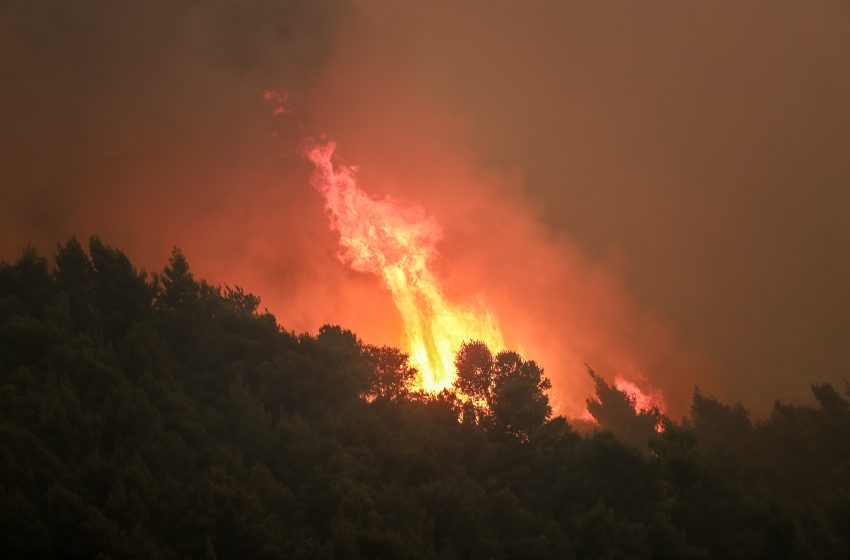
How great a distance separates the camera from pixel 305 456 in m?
32.2

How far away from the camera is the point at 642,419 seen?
5862 cm

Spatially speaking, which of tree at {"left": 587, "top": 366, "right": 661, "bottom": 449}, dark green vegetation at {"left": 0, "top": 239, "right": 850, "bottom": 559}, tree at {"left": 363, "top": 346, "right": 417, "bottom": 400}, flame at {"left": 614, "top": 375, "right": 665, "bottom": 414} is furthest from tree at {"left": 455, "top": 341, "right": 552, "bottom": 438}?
flame at {"left": 614, "top": 375, "right": 665, "bottom": 414}

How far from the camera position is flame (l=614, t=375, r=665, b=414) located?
4097 inches

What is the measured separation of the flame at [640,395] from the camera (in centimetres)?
10406

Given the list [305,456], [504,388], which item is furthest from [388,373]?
[305,456]

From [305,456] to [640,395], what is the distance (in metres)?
84.6

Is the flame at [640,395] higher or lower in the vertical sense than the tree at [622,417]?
higher

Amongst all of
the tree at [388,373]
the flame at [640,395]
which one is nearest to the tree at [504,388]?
the tree at [388,373]

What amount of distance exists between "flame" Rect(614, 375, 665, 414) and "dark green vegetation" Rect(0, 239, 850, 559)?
53.4m

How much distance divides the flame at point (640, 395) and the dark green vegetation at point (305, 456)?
175 feet

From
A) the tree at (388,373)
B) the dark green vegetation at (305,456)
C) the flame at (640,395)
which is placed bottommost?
the dark green vegetation at (305,456)

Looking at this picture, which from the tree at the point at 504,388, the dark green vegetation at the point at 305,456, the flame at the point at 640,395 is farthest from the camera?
the flame at the point at 640,395

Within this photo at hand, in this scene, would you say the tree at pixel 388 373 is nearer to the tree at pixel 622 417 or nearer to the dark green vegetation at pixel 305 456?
the dark green vegetation at pixel 305 456

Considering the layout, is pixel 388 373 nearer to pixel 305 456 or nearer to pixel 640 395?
pixel 305 456
